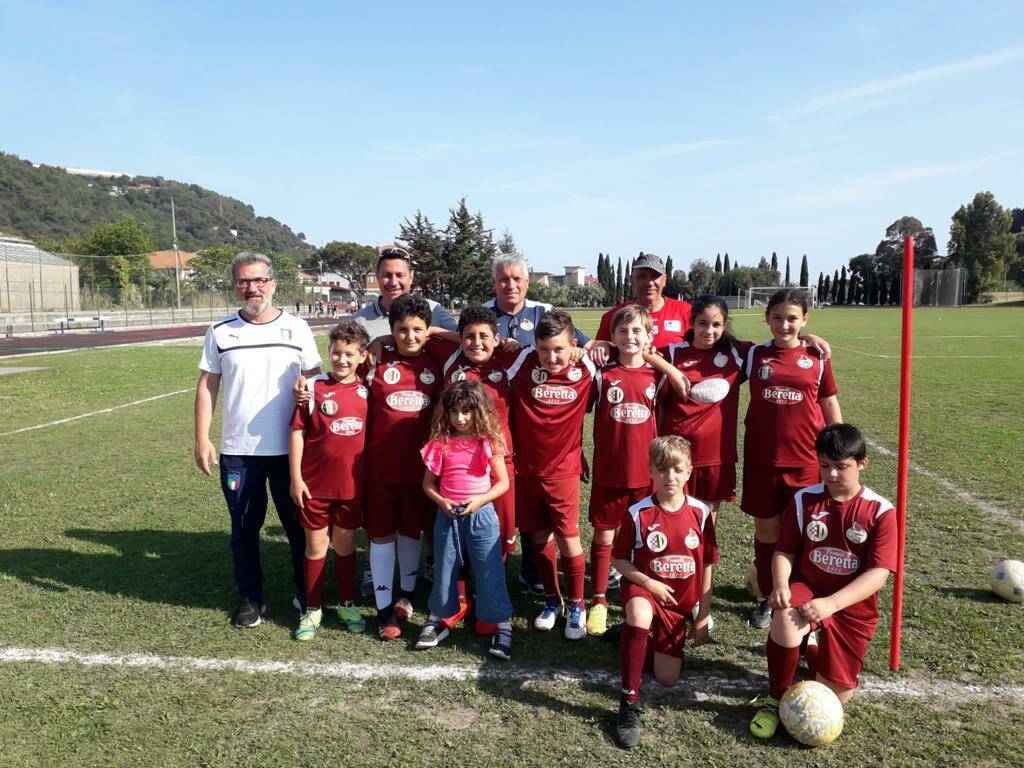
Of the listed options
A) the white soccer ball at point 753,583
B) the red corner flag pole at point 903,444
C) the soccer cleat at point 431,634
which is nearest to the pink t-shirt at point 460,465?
the soccer cleat at point 431,634

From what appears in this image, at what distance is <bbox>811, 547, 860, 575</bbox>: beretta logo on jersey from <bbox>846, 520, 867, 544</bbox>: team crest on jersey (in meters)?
0.06

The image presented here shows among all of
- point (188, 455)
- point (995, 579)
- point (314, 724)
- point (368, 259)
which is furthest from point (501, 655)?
point (368, 259)

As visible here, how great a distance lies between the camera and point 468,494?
11.3 feet

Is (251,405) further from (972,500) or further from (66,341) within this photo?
(66,341)

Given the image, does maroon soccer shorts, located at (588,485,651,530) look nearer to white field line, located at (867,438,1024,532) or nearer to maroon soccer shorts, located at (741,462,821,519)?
maroon soccer shorts, located at (741,462,821,519)

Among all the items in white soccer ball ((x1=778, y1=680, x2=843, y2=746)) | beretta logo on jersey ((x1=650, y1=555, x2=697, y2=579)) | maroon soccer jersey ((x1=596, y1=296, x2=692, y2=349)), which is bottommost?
white soccer ball ((x1=778, y1=680, x2=843, y2=746))

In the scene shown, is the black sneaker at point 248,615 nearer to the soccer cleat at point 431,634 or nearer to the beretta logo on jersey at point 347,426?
the soccer cleat at point 431,634

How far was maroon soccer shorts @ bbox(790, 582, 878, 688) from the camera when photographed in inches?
110

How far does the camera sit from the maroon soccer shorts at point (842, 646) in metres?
2.79

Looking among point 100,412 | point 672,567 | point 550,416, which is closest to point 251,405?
point 550,416

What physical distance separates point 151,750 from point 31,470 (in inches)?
222

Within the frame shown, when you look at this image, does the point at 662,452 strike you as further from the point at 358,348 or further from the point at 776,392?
the point at 358,348

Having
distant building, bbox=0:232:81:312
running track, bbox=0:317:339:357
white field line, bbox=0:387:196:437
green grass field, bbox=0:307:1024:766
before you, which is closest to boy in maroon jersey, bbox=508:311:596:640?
green grass field, bbox=0:307:1024:766

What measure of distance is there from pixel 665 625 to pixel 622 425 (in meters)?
1.04
